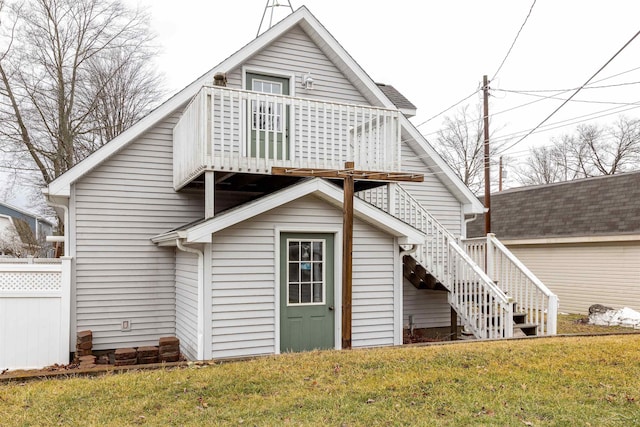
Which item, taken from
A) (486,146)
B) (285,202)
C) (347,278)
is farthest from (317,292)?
(486,146)

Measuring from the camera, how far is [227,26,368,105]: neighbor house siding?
986cm

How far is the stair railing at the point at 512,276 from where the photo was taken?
8.64 metres

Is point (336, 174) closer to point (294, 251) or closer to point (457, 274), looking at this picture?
point (294, 251)

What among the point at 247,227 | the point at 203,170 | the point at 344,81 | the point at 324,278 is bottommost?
the point at 324,278

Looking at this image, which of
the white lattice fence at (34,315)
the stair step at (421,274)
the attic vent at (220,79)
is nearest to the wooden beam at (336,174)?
the attic vent at (220,79)

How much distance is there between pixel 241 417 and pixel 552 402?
2948 millimetres

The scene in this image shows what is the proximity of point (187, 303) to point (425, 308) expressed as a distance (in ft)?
18.0

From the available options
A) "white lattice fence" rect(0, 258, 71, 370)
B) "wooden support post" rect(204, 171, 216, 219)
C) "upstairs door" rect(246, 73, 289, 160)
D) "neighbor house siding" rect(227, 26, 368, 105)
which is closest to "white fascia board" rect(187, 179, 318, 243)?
"wooden support post" rect(204, 171, 216, 219)

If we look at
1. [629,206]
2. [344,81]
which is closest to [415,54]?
[629,206]

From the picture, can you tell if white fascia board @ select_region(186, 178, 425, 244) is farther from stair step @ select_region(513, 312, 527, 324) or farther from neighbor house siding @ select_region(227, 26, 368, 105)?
neighbor house siding @ select_region(227, 26, 368, 105)

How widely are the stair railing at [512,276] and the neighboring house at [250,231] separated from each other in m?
0.60

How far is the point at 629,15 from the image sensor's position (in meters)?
11.0

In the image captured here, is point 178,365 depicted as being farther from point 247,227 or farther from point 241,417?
point 247,227

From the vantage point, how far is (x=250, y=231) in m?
7.71
